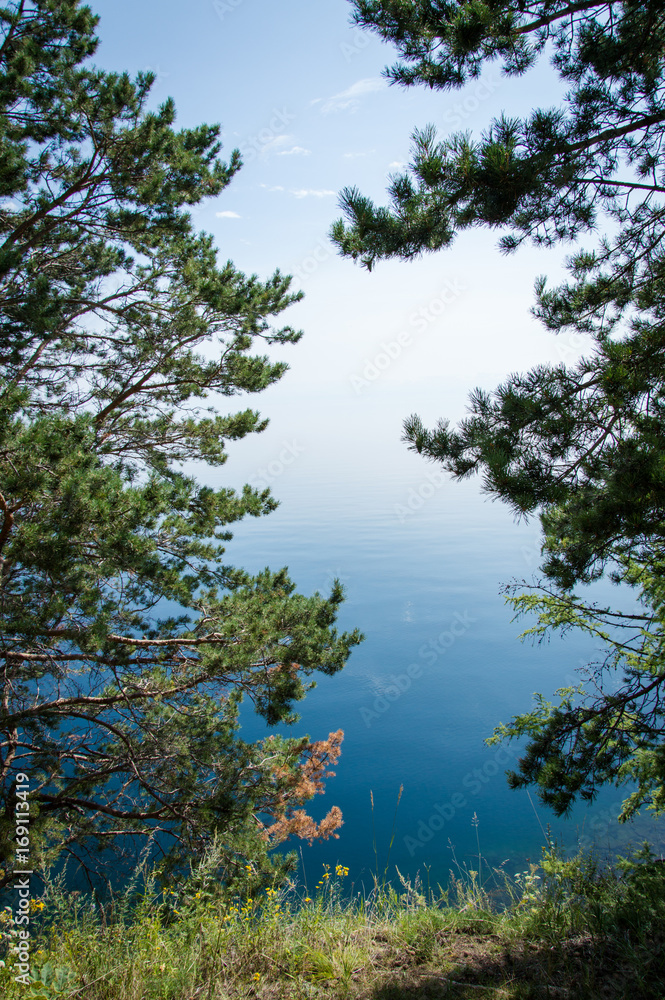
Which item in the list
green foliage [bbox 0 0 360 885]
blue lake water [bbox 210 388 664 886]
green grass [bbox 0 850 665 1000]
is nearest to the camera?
green grass [bbox 0 850 665 1000]

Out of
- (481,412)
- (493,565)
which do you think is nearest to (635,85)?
(481,412)

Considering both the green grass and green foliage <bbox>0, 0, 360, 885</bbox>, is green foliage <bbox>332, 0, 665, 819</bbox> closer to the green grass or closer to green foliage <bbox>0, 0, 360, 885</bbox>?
the green grass

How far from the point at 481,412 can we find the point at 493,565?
1049 inches

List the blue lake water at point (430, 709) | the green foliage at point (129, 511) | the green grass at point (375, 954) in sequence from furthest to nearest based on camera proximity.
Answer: the blue lake water at point (430, 709), the green foliage at point (129, 511), the green grass at point (375, 954)

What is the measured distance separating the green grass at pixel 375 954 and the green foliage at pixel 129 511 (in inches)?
63.5

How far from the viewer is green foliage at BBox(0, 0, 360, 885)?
4.02m

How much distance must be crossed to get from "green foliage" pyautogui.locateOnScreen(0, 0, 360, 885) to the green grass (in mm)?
1613

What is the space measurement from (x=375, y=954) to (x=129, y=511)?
3193 millimetres

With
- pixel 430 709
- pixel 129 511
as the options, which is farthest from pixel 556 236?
pixel 430 709

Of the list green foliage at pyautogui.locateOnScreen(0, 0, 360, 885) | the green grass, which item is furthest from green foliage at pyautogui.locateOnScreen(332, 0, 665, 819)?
green foliage at pyautogui.locateOnScreen(0, 0, 360, 885)

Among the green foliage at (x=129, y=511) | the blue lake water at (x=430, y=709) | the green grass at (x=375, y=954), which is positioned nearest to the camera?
the green grass at (x=375, y=954)

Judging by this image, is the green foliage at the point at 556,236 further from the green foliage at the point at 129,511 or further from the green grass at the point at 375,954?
the green foliage at the point at 129,511

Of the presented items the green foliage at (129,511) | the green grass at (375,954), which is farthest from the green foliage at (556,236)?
the green foliage at (129,511)

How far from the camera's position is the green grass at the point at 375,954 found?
1.99m
